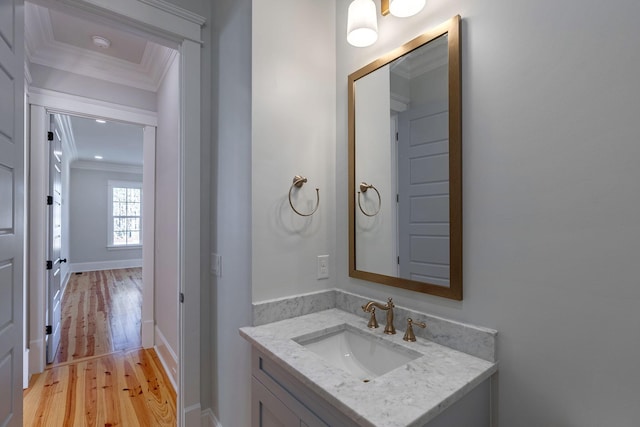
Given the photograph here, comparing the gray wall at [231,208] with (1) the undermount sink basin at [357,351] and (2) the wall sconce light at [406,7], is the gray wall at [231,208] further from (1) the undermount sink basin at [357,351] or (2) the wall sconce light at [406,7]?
(2) the wall sconce light at [406,7]

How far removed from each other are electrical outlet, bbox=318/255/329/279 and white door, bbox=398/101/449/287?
42 centimetres

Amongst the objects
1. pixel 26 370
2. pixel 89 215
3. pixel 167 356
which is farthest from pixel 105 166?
pixel 167 356

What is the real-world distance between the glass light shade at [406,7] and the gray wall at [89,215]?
866cm

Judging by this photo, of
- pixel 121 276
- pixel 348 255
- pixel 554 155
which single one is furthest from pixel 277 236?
pixel 121 276

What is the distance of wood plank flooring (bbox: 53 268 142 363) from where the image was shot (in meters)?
3.17

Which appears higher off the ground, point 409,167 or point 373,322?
point 409,167

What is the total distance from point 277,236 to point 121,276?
23.5 ft

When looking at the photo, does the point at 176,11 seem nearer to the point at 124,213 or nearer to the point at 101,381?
the point at 101,381

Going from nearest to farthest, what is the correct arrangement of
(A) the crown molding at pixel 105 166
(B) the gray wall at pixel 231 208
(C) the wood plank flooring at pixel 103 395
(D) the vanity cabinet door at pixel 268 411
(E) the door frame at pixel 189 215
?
(D) the vanity cabinet door at pixel 268 411 < (B) the gray wall at pixel 231 208 < (E) the door frame at pixel 189 215 < (C) the wood plank flooring at pixel 103 395 < (A) the crown molding at pixel 105 166

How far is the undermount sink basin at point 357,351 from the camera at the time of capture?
119 centimetres

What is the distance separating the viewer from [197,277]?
1740 mm

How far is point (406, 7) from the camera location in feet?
3.90

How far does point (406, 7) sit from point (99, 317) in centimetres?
497

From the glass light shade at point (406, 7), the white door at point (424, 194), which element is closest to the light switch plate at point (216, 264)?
the white door at point (424, 194)
